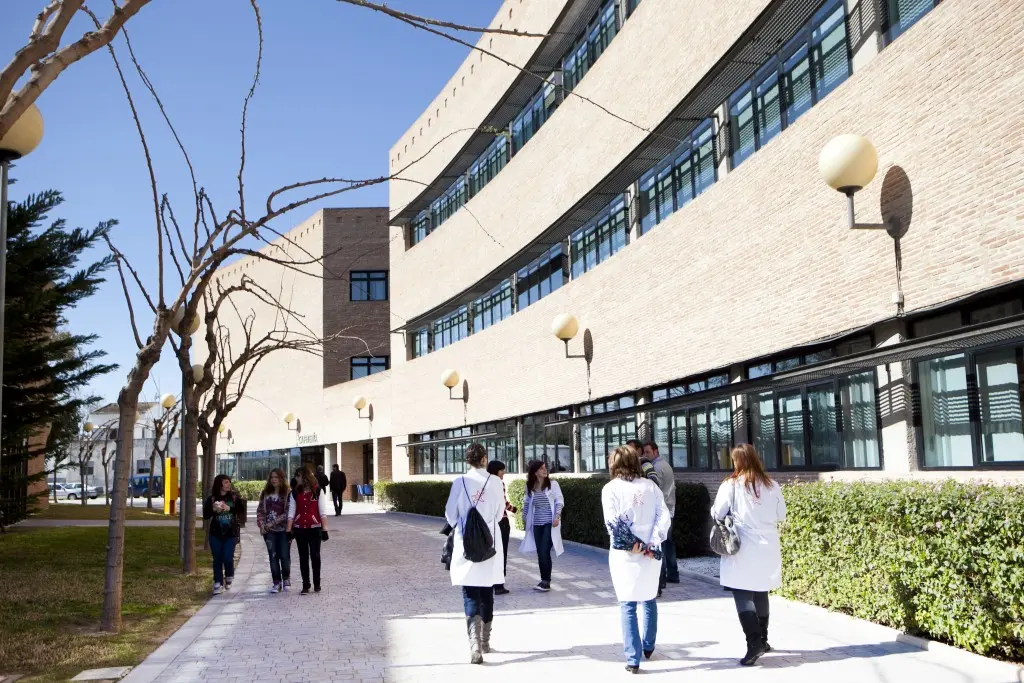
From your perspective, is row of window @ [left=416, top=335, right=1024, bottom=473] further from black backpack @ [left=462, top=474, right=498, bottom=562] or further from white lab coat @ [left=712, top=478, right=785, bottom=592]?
black backpack @ [left=462, top=474, right=498, bottom=562]

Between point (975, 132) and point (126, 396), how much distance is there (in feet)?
30.2

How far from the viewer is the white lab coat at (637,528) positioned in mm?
8000

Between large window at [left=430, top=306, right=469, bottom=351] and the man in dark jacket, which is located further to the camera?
the man in dark jacket

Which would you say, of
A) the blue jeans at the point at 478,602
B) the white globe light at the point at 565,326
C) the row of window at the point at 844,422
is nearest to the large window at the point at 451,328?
the row of window at the point at 844,422

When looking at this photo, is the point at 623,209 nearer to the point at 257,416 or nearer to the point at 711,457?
the point at 711,457

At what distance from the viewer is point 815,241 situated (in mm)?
13219

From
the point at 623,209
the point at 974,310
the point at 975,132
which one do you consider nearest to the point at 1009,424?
the point at 974,310

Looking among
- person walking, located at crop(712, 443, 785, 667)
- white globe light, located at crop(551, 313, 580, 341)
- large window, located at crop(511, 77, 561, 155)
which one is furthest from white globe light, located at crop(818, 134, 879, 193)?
large window, located at crop(511, 77, 561, 155)

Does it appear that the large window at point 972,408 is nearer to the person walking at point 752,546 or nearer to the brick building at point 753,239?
the brick building at point 753,239

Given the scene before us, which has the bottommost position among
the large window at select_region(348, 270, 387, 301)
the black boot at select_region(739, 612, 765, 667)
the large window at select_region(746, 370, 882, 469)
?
the black boot at select_region(739, 612, 765, 667)

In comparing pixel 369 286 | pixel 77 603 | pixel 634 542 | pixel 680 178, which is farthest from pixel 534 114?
pixel 369 286

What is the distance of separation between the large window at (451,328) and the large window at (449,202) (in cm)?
343

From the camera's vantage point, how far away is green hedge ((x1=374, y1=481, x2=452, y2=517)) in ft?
104

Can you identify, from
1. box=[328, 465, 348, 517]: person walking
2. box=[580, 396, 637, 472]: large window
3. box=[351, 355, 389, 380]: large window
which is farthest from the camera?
box=[351, 355, 389, 380]: large window
